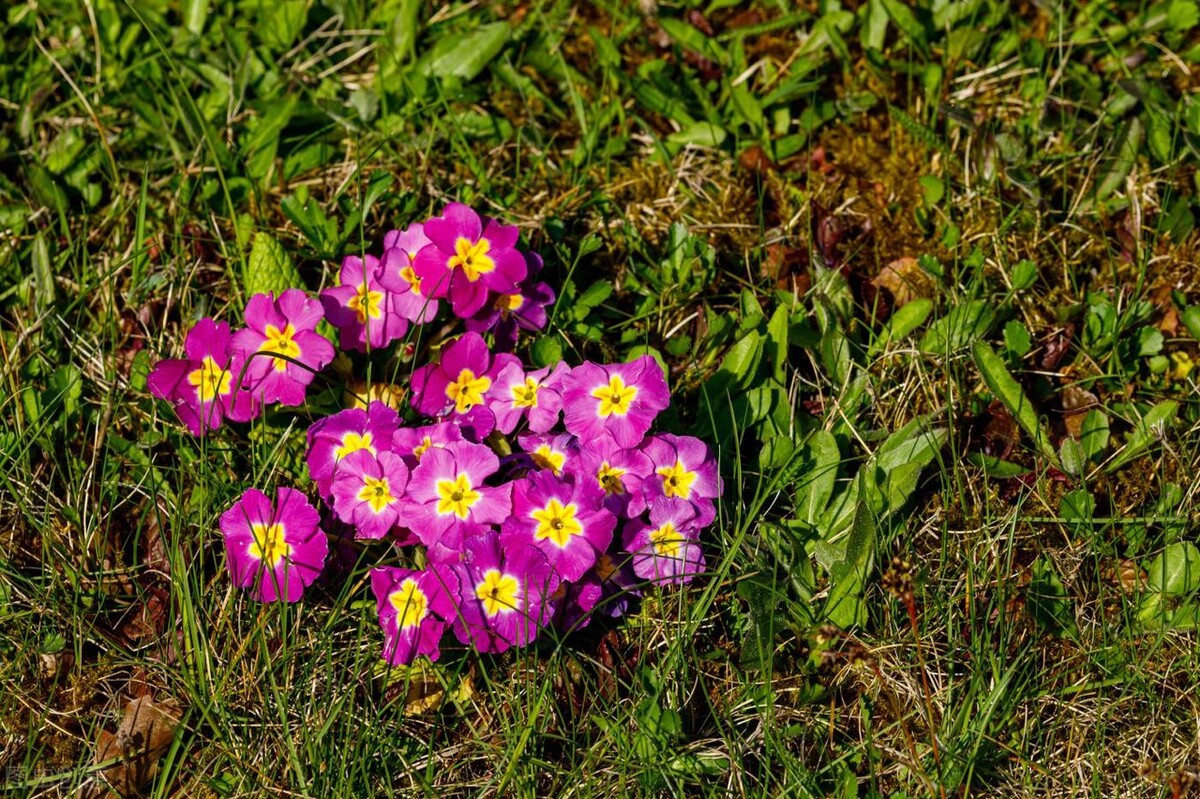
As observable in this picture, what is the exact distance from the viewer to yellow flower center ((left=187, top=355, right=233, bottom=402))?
2.59 meters

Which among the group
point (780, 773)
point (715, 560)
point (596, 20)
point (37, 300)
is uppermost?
point (596, 20)

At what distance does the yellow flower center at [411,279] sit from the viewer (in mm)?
2688

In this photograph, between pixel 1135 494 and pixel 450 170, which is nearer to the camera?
pixel 1135 494

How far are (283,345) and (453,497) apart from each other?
0.54 m

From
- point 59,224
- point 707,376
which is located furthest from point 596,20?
point 59,224

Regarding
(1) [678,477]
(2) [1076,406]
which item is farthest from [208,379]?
(2) [1076,406]

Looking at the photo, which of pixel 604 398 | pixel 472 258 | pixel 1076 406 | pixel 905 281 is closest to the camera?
pixel 604 398

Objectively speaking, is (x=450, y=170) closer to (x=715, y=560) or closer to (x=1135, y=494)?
(x=715, y=560)

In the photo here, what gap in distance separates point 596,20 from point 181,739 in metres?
2.20

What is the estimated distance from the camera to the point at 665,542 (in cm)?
233

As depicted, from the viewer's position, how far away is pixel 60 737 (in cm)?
236

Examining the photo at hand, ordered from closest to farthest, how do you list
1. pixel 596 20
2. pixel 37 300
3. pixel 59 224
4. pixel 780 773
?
pixel 780 773, pixel 37 300, pixel 59 224, pixel 596 20

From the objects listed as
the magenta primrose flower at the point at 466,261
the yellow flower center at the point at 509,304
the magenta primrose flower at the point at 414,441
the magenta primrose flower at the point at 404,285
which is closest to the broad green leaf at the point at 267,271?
the magenta primrose flower at the point at 404,285

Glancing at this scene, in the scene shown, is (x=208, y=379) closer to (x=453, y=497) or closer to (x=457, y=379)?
(x=457, y=379)
